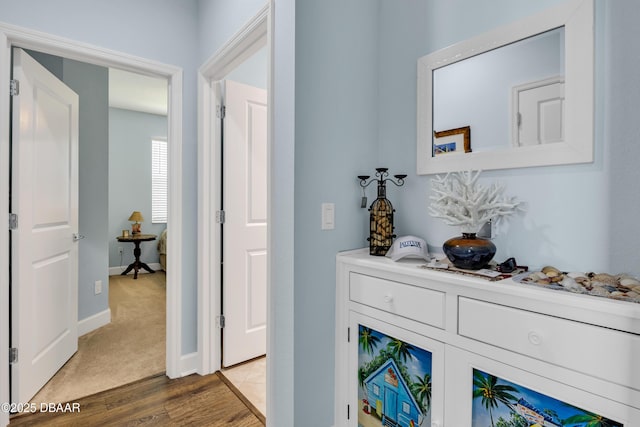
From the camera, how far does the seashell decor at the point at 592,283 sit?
0.86 metres

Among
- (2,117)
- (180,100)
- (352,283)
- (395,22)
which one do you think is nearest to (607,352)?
(352,283)

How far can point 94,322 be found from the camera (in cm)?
305

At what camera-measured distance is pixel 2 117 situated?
1740mm

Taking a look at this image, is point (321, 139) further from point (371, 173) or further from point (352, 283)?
point (352, 283)

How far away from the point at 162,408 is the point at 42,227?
136cm

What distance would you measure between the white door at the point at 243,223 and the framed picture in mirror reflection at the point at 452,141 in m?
1.39

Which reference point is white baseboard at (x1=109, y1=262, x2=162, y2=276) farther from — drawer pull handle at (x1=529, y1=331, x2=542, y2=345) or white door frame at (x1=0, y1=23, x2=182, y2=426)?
drawer pull handle at (x1=529, y1=331, x2=542, y2=345)

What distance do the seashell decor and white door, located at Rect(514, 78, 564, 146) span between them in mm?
477

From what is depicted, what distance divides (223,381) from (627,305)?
2.17m

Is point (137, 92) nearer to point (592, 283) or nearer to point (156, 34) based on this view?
point (156, 34)

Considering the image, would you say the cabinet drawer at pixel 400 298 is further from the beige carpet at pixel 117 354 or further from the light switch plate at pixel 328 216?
the beige carpet at pixel 117 354

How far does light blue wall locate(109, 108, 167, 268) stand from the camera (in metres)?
5.60

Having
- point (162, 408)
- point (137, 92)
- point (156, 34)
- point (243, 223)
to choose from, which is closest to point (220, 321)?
point (162, 408)

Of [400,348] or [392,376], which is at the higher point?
[400,348]
